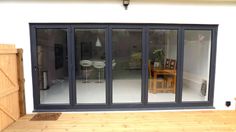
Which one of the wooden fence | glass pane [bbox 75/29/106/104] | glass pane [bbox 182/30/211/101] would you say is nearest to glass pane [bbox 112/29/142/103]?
glass pane [bbox 75/29/106/104]

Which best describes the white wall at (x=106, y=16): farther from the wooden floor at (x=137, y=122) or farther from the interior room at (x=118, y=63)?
the wooden floor at (x=137, y=122)

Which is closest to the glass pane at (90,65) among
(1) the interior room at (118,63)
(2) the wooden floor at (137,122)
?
(1) the interior room at (118,63)

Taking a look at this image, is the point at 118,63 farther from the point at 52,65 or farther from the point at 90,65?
the point at 52,65

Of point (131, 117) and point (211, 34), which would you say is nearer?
point (131, 117)

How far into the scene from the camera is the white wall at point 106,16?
13.6ft

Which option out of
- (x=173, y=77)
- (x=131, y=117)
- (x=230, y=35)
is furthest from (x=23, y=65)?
(x=230, y=35)

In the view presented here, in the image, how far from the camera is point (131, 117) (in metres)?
4.12

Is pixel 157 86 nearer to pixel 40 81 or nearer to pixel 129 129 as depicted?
pixel 129 129

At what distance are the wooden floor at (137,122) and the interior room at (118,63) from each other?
41 centimetres

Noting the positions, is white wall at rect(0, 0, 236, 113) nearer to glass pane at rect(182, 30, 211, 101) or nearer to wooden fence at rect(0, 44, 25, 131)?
wooden fence at rect(0, 44, 25, 131)

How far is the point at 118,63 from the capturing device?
14.5 feet

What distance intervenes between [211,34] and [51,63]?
3775 mm

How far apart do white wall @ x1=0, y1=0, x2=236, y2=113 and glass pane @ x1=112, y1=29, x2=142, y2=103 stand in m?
0.34

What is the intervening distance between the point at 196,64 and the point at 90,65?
260cm
